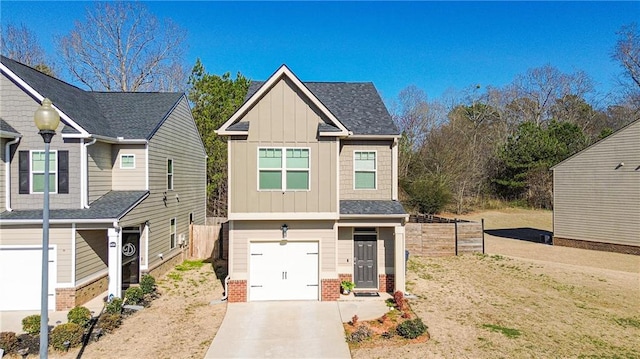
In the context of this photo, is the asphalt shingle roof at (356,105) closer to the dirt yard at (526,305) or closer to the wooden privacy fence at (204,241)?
the dirt yard at (526,305)

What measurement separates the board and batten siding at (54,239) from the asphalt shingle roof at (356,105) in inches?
294

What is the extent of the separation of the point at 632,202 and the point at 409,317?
55.0ft

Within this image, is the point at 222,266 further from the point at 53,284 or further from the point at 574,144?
the point at 574,144

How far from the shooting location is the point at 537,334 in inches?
375

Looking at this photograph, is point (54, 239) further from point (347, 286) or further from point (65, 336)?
point (347, 286)

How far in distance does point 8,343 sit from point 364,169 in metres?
10.9

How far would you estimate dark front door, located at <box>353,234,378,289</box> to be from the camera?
43.2 ft

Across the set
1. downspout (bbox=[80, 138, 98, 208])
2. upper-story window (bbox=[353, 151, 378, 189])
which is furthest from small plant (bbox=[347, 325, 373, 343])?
downspout (bbox=[80, 138, 98, 208])

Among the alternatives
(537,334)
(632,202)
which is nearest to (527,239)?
(632,202)

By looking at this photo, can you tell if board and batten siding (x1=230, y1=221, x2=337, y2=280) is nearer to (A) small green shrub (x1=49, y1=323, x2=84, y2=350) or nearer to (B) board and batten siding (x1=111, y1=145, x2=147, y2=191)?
(A) small green shrub (x1=49, y1=323, x2=84, y2=350)

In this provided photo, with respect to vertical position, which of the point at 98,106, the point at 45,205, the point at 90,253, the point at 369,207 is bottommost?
the point at 90,253

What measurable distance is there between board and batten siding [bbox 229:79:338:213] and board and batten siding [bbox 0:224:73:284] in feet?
17.2

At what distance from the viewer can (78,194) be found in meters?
12.2

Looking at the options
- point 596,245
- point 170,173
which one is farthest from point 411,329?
point 596,245
